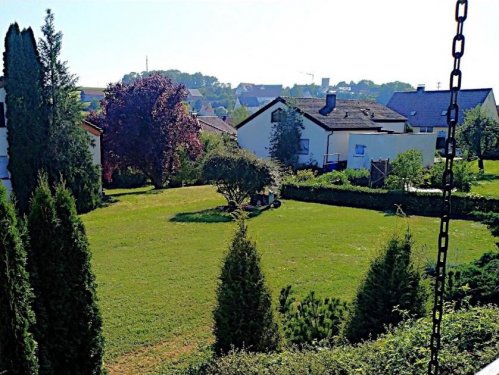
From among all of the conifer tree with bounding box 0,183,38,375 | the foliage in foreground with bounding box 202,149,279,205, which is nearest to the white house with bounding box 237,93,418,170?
the foliage in foreground with bounding box 202,149,279,205

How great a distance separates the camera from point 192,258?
1145cm

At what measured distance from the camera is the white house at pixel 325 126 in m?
Answer: 29.3

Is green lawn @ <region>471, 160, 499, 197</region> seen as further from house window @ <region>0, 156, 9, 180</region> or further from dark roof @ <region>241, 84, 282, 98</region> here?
→ dark roof @ <region>241, 84, 282, 98</region>

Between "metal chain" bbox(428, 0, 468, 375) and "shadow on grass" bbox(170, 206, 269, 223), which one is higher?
"metal chain" bbox(428, 0, 468, 375)

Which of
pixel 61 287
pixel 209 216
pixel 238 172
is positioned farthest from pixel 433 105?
pixel 61 287

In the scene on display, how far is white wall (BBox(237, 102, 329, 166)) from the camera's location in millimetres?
29500

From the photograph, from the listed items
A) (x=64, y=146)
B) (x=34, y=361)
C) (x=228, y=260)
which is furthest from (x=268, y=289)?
(x=64, y=146)

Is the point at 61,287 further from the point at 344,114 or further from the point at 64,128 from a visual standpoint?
the point at 344,114

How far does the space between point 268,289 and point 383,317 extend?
1606 millimetres

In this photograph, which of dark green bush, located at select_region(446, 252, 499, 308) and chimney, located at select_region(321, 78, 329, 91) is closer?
dark green bush, located at select_region(446, 252, 499, 308)

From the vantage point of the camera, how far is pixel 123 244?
13.0 meters

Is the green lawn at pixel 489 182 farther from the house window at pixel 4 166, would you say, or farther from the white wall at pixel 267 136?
the house window at pixel 4 166

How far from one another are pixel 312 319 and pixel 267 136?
2627cm

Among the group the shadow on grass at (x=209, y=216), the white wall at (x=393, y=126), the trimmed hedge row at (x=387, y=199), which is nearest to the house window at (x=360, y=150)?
the trimmed hedge row at (x=387, y=199)
